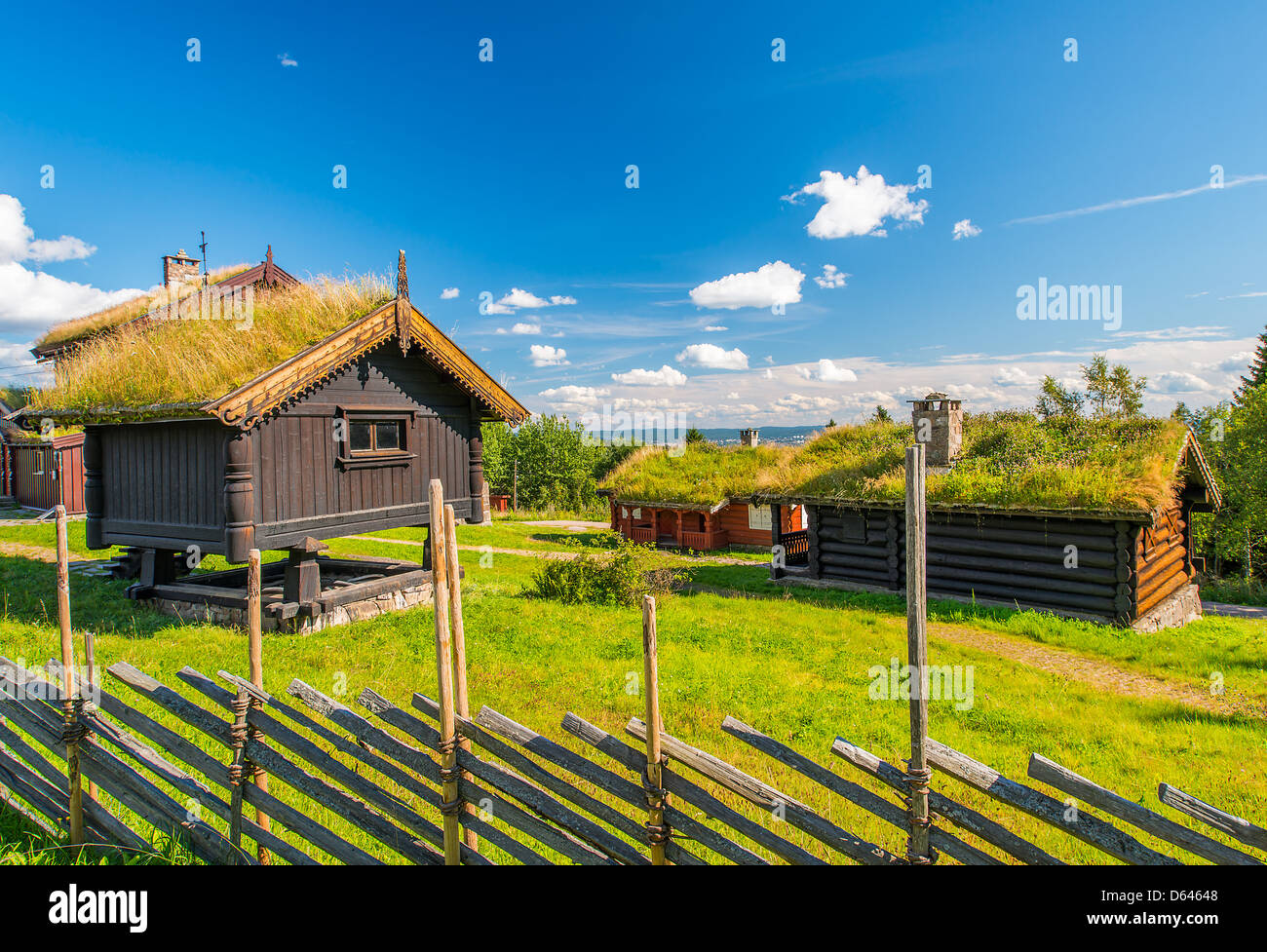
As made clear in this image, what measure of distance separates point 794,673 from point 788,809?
7.13 metres

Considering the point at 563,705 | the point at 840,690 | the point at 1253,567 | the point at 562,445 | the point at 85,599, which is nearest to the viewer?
the point at 563,705

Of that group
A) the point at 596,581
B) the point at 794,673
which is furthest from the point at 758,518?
the point at 794,673

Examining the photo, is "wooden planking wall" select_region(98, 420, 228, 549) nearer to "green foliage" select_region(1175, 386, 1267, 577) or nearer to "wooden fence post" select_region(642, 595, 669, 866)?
"wooden fence post" select_region(642, 595, 669, 866)

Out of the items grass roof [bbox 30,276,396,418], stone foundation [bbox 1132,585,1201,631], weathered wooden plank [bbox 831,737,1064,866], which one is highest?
grass roof [bbox 30,276,396,418]

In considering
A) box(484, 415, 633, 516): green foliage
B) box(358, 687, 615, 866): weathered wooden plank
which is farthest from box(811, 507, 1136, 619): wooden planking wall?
box(484, 415, 633, 516): green foliage

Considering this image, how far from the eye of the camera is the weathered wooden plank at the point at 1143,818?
2.93 m

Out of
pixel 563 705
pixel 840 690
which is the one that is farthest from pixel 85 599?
pixel 840 690

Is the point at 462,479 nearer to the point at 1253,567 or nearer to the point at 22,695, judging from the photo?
the point at 22,695

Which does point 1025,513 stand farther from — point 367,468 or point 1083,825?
point 367,468

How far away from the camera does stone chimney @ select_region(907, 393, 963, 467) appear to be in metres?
18.1

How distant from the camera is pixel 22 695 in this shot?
4973mm

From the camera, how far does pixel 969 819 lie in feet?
10.6

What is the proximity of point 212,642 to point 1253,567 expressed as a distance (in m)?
41.8

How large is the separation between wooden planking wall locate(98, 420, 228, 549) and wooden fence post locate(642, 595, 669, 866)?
30.0 feet
